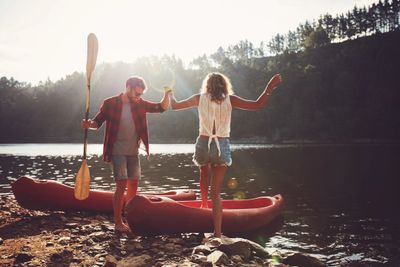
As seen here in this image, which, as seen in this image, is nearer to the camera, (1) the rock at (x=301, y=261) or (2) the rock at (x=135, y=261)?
(2) the rock at (x=135, y=261)

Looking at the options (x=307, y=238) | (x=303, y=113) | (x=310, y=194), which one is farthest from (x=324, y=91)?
(x=307, y=238)

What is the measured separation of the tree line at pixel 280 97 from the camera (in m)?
99.3

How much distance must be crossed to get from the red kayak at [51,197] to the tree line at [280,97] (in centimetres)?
9301

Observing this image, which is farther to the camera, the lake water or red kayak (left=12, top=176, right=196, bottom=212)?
red kayak (left=12, top=176, right=196, bottom=212)

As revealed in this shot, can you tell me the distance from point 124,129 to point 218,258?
2.79 metres

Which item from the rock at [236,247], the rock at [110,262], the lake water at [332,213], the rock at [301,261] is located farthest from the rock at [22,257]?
the lake water at [332,213]

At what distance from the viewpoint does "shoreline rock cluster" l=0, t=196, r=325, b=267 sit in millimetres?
5051

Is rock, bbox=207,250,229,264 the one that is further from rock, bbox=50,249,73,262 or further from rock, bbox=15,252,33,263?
rock, bbox=15,252,33,263

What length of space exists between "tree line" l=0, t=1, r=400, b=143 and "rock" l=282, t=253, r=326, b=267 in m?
92.7

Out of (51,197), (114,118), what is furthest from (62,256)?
(51,197)

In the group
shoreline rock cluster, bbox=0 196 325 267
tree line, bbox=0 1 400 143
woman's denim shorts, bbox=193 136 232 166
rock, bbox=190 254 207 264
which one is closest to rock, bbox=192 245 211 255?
shoreline rock cluster, bbox=0 196 325 267

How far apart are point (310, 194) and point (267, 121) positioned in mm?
97901

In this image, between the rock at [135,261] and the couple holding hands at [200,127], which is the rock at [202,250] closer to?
the couple holding hands at [200,127]

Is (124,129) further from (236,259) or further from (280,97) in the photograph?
(280,97)
